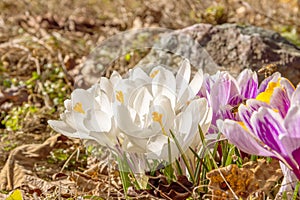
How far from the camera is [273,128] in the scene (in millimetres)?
1316

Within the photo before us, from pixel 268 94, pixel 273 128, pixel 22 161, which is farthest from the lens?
pixel 22 161

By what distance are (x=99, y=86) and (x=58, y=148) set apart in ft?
3.92

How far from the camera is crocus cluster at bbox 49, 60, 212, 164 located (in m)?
1.53

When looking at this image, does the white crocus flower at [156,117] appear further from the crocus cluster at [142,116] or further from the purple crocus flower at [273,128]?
the purple crocus flower at [273,128]

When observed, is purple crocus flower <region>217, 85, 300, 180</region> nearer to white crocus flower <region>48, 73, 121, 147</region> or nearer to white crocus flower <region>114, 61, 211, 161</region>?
white crocus flower <region>114, 61, 211, 161</region>

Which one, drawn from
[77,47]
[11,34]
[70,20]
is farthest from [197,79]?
[70,20]

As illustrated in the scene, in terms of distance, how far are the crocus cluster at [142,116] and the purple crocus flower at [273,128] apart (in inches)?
6.5

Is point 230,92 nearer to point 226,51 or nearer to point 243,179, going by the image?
point 243,179

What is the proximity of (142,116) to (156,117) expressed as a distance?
0.26ft

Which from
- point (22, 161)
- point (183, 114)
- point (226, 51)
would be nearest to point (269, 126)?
point (183, 114)

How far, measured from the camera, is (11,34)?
5012 mm

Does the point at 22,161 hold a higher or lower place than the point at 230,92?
lower

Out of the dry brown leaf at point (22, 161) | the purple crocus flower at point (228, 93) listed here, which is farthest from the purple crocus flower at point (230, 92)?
the dry brown leaf at point (22, 161)

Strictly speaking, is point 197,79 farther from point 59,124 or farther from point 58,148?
point 58,148
